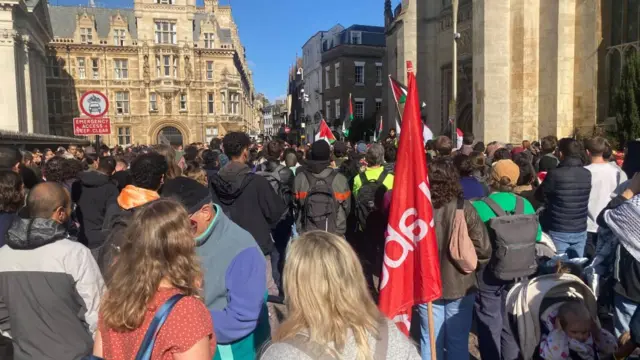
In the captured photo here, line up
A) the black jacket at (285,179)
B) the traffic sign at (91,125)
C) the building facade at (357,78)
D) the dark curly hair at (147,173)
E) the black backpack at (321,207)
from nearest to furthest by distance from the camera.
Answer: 1. the dark curly hair at (147,173)
2. the black backpack at (321,207)
3. the black jacket at (285,179)
4. the traffic sign at (91,125)
5. the building facade at (357,78)

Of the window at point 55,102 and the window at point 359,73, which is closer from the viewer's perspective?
the window at point 55,102

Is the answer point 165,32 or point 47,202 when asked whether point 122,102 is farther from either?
point 47,202

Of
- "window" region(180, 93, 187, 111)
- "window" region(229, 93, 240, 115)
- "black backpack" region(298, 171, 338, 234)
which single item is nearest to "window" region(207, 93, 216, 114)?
"window" region(229, 93, 240, 115)

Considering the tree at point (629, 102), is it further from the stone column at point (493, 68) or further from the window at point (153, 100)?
the window at point (153, 100)

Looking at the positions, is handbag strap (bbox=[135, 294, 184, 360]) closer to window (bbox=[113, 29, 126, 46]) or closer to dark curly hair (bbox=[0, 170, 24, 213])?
dark curly hair (bbox=[0, 170, 24, 213])

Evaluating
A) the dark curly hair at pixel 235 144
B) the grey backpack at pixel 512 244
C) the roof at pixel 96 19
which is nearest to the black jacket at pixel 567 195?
the grey backpack at pixel 512 244

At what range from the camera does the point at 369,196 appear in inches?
264

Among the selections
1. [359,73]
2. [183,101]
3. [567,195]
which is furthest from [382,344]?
[359,73]

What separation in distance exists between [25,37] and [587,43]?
32.5 m

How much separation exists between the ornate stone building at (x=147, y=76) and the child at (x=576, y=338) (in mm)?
47144

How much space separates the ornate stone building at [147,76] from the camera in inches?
1900

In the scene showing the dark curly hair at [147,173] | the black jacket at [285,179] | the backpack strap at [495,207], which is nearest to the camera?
the dark curly hair at [147,173]

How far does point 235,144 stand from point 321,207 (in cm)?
134

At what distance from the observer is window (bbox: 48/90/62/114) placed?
4828cm
